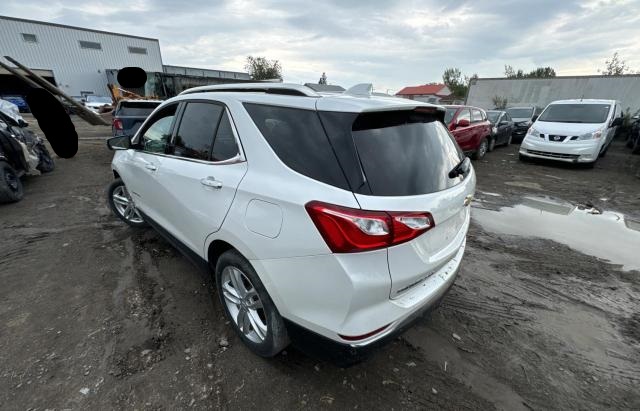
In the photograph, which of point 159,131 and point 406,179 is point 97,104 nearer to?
point 159,131

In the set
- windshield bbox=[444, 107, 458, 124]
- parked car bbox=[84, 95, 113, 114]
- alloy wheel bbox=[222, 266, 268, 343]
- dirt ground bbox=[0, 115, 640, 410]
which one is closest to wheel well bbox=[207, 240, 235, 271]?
alloy wheel bbox=[222, 266, 268, 343]

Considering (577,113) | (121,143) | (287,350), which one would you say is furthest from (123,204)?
(577,113)

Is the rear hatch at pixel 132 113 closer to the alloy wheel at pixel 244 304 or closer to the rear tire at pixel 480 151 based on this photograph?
the alloy wheel at pixel 244 304

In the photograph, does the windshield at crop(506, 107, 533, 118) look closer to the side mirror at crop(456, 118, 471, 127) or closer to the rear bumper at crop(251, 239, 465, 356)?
the side mirror at crop(456, 118, 471, 127)

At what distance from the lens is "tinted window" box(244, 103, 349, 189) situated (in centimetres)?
148

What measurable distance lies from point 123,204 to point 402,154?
400cm

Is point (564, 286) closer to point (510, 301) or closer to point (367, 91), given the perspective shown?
point (510, 301)

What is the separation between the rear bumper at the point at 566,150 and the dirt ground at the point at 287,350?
19.2ft

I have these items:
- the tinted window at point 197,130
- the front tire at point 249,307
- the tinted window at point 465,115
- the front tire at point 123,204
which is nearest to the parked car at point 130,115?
the front tire at point 123,204

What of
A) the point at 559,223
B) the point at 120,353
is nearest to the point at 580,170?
the point at 559,223

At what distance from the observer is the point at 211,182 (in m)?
1.99

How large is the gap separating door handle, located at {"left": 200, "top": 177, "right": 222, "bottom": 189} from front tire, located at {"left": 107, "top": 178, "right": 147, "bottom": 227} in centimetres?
231

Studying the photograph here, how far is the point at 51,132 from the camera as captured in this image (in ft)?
27.9

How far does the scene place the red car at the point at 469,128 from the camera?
829 cm
